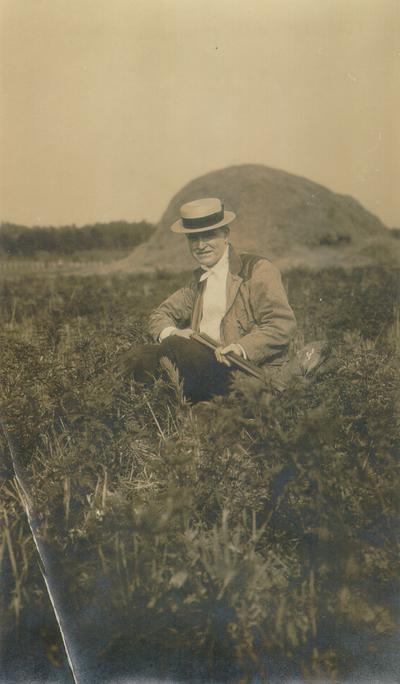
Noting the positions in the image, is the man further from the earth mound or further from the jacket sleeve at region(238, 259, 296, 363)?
the earth mound

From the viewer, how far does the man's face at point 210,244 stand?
387 cm

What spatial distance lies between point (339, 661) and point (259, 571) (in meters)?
0.60

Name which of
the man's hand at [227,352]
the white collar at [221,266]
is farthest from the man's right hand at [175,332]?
the white collar at [221,266]

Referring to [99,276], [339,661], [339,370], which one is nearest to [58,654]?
[339,661]

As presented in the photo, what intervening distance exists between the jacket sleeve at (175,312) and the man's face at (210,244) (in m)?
0.22

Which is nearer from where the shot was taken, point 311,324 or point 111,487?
point 111,487

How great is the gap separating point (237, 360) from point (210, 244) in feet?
2.66

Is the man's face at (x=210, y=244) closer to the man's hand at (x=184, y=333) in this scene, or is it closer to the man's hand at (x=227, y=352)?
the man's hand at (x=184, y=333)

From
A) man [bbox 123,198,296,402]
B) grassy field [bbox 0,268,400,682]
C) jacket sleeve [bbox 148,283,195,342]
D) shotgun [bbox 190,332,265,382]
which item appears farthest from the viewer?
jacket sleeve [bbox 148,283,195,342]

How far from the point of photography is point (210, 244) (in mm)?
3873

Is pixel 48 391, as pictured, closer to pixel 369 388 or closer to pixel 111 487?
pixel 111 487

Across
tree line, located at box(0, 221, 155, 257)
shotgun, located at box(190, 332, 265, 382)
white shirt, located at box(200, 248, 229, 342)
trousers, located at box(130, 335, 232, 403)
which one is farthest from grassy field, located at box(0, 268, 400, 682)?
tree line, located at box(0, 221, 155, 257)

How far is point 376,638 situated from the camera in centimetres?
298

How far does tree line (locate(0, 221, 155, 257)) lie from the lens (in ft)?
13.9
